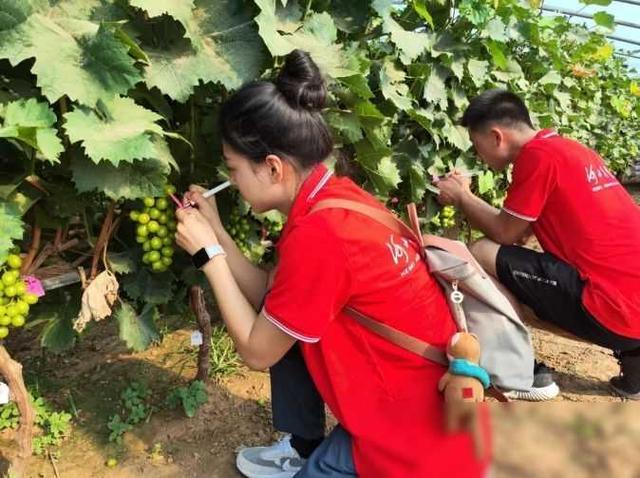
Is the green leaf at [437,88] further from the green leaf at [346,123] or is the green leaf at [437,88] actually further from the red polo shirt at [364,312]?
the red polo shirt at [364,312]

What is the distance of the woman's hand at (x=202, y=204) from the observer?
2.18 metres

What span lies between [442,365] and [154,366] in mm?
1914

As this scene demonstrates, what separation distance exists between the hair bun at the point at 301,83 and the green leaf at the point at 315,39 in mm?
179

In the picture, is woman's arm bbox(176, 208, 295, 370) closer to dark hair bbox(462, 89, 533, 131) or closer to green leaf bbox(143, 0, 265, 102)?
green leaf bbox(143, 0, 265, 102)

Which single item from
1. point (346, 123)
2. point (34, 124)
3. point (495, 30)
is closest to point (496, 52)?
point (495, 30)

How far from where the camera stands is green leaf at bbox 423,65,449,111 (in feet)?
11.9

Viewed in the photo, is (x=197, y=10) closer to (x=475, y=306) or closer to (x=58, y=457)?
(x=475, y=306)

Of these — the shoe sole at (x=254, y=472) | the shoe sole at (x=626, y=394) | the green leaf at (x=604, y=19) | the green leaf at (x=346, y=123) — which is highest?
the green leaf at (x=346, y=123)

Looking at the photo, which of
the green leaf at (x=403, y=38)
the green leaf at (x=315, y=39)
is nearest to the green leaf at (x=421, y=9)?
the green leaf at (x=403, y=38)

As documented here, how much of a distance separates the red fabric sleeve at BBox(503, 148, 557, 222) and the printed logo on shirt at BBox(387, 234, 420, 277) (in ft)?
4.71

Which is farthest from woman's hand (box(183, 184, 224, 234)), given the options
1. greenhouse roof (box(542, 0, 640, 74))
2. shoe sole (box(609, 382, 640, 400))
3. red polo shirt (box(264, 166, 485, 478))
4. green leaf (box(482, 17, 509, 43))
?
greenhouse roof (box(542, 0, 640, 74))

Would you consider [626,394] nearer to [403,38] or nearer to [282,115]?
[403,38]

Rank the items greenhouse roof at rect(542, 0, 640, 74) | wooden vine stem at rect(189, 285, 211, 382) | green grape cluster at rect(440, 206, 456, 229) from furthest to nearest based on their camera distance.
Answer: greenhouse roof at rect(542, 0, 640, 74) → green grape cluster at rect(440, 206, 456, 229) → wooden vine stem at rect(189, 285, 211, 382)

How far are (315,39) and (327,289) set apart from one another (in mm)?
1042
